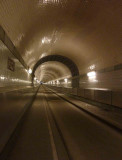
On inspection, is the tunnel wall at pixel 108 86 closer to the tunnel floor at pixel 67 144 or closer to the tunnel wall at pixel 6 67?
the tunnel floor at pixel 67 144

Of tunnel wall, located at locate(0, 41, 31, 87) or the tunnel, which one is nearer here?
the tunnel

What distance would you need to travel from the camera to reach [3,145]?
3797 millimetres

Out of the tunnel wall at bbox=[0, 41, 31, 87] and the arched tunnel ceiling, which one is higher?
the arched tunnel ceiling

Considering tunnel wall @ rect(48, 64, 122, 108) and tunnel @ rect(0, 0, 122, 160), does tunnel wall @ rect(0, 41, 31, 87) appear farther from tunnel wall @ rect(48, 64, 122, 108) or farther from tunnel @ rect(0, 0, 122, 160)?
tunnel wall @ rect(48, 64, 122, 108)

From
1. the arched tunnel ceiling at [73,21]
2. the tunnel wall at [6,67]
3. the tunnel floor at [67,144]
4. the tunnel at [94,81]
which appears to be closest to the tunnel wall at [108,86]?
the tunnel at [94,81]

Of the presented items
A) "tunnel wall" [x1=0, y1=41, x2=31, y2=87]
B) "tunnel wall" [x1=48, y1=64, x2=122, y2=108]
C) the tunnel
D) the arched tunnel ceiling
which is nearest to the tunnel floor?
the tunnel

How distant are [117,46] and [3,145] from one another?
7159 mm

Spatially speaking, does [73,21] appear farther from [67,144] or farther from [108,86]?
[67,144]

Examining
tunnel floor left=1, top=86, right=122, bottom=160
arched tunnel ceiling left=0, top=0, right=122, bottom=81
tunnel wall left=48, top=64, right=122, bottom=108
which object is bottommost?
tunnel floor left=1, top=86, right=122, bottom=160

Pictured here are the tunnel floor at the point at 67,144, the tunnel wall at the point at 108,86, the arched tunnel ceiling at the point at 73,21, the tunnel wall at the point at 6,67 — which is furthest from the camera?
the tunnel wall at the point at 108,86

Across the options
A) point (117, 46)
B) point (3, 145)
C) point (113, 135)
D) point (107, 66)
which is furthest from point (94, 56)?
point (3, 145)

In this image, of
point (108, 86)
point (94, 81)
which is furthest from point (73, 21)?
point (94, 81)

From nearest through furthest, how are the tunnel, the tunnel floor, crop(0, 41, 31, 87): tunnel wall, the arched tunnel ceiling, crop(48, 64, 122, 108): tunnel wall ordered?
the tunnel floor → the tunnel → crop(0, 41, 31, 87): tunnel wall → the arched tunnel ceiling → crop(48, 64, 122, 108): tunnel wall

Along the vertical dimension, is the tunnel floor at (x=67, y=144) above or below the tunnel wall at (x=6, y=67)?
below
